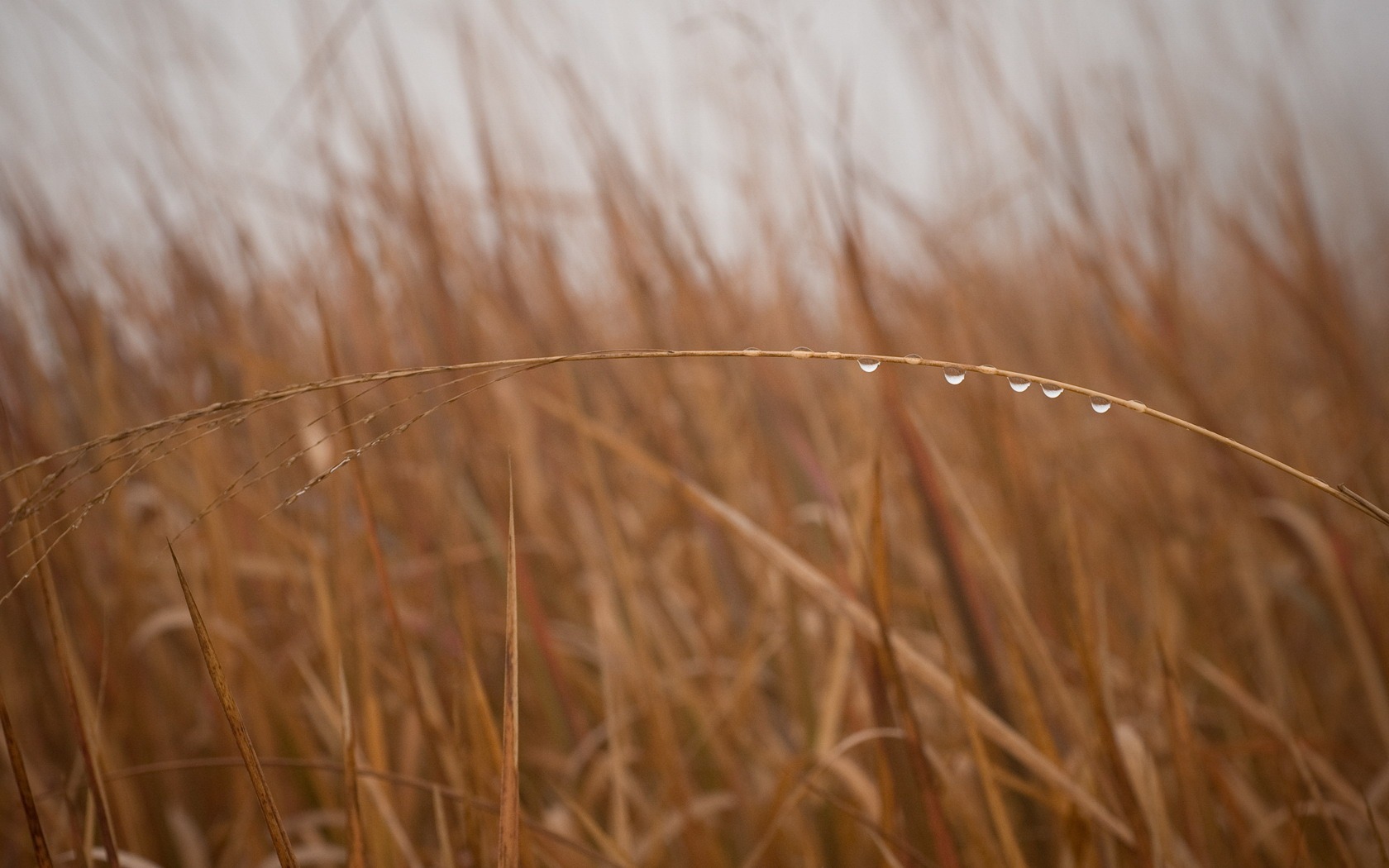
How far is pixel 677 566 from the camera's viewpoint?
106cm

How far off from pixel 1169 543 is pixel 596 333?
34.0 inches

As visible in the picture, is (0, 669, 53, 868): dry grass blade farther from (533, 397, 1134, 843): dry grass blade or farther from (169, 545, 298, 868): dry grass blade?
(533, 397, 1134, 843): dry grass blade

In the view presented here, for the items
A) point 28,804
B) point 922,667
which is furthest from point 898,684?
point 28,804

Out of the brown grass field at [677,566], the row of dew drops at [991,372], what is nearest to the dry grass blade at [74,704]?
the brown grass field at [677,566]

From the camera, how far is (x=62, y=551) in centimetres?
70

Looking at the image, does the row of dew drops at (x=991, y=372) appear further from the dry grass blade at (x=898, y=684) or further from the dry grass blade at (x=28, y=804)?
the dry grass blade at (x=28, y=804)

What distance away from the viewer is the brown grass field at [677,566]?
533 millimetres

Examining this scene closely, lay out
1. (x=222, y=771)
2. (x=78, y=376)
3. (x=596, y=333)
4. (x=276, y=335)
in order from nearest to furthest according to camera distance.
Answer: (x=222, y=771) < (x=78, y=376) < (x=276, y=335) < (x=596, y=333)

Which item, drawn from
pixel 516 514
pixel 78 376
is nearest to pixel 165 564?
pixel 78 376

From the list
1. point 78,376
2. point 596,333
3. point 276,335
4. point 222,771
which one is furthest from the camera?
point 596,333

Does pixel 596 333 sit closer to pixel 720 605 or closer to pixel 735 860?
pixel 720 605

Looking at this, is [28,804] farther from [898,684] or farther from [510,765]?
[898,684]

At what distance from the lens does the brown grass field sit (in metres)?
0.53

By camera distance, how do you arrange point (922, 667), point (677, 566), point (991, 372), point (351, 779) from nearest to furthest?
point (991, 372) → point (351, 779) → point (922, 667) → point (677, 566)
